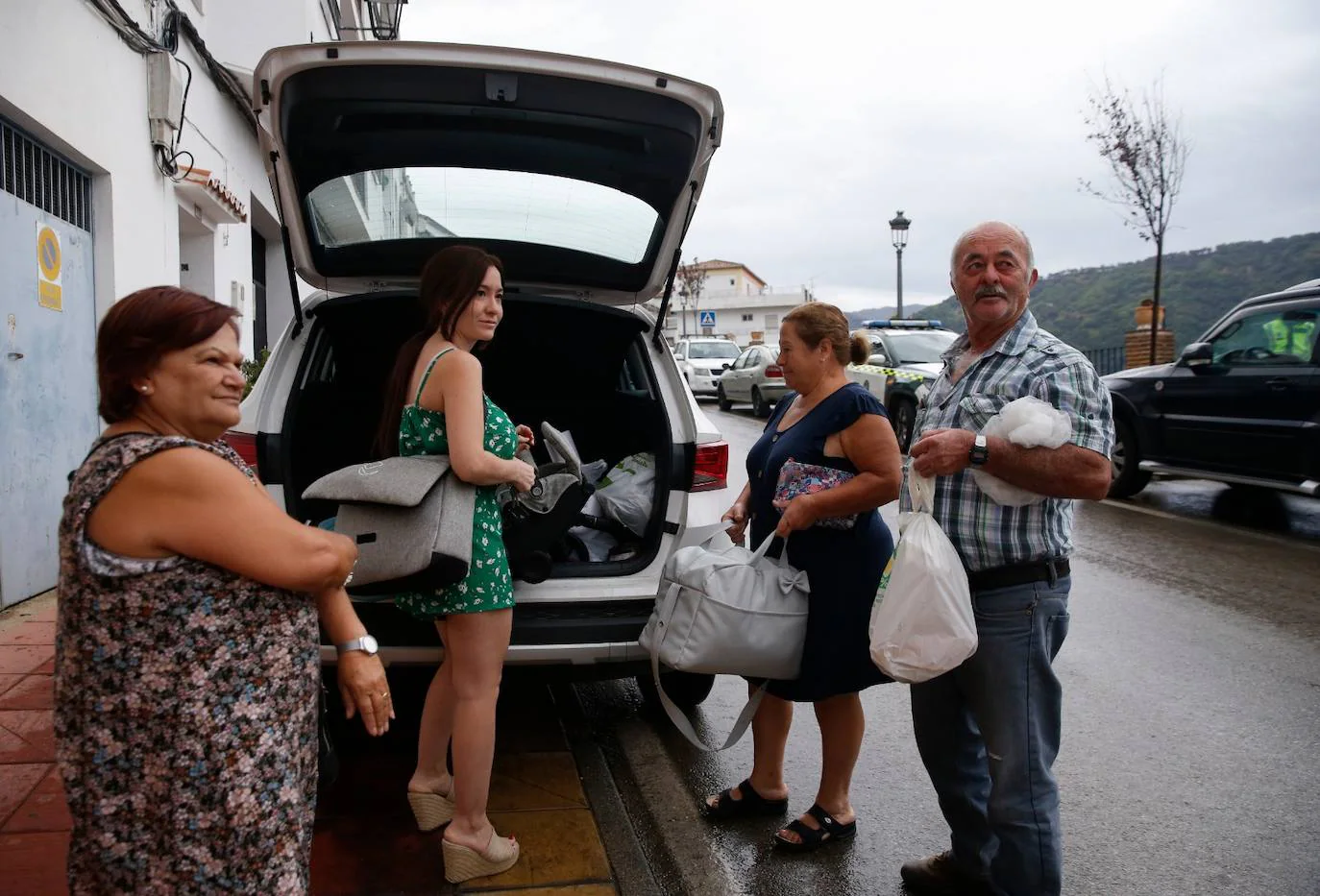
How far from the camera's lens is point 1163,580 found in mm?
6363

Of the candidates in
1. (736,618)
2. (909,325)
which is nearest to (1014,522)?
(736,618)

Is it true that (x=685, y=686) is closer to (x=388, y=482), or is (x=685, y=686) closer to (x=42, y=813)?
(x=388, y=482)

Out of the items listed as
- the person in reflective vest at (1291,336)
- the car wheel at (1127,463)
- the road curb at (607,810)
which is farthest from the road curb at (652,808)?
the car wheel at (1127,463)

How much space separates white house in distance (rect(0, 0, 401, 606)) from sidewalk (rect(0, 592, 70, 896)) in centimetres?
79

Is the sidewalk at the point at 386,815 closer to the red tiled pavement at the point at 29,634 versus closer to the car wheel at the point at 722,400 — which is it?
the red tiled pavement at the point at 29,634

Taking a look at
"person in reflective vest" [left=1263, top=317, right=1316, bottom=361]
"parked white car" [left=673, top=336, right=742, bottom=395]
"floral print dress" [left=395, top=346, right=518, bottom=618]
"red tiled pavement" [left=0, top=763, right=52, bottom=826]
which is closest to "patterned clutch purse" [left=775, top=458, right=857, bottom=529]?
"floral print dress" [left=395, top=346, right=518, bottom=618]

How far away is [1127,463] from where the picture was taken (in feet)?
30.7

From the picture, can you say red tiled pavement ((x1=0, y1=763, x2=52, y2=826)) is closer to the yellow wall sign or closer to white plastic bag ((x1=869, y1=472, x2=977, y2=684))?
white plastic bag ((x1=869, y1=472, x2=977, y2=684))

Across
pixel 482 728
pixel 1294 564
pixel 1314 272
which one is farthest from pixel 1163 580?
pixel 1314 272

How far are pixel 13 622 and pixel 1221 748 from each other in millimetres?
5692

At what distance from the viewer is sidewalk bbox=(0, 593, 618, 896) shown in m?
2.69

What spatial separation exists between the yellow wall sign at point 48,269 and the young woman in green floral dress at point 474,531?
387cm

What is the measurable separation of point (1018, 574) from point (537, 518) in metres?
1.53

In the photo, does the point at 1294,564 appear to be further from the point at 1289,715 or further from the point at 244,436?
the point at 244,436
